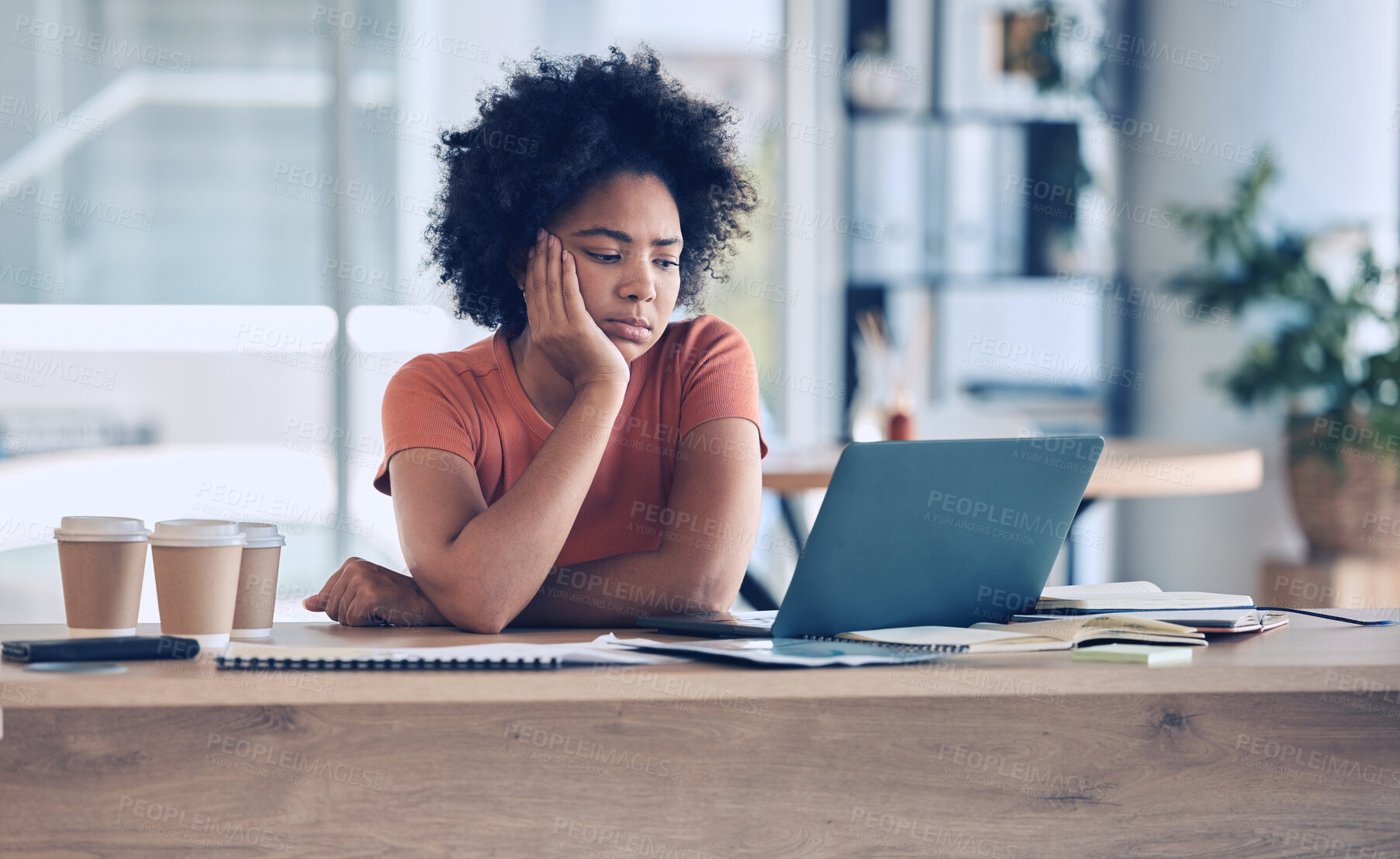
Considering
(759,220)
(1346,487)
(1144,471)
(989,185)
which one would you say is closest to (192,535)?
(1144,471)

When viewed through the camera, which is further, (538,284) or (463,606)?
(538,284)

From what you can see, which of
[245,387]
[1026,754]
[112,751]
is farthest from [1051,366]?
[112,751]

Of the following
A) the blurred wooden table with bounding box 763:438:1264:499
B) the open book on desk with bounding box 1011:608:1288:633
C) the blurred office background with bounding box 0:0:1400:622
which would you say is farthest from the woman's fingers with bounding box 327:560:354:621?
the blurred office background with bounding box 0:0:1400:622

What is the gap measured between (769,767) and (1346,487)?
9.67 feet

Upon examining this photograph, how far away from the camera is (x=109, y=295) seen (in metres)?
3.23

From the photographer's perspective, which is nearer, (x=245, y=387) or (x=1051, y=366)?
(x=245, y=387)

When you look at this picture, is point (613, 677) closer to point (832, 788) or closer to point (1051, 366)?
point (832, 788)

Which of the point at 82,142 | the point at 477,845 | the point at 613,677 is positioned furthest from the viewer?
the point at 82,142

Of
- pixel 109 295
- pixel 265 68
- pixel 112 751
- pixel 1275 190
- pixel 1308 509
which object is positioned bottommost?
pixel 1308 509

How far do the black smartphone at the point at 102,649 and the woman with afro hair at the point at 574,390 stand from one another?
276 mm

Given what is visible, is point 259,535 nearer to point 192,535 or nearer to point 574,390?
point 192,535

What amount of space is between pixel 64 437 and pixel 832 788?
2838 mm

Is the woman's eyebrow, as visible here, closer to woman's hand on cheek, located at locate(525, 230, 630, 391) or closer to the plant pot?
woman's hand on cheek, located at locate(525, 230, 630, 391)

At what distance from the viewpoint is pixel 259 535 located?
3.28 ft
